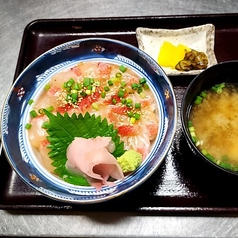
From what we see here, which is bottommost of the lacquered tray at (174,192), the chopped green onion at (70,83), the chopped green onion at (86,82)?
the lacquered tray at (174,192)

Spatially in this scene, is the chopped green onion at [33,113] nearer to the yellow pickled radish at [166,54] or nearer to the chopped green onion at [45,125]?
the chopped green onion at [45,125]

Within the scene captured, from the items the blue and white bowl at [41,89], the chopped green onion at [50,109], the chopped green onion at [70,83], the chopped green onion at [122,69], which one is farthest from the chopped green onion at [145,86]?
the chopped green onion at [50,109]

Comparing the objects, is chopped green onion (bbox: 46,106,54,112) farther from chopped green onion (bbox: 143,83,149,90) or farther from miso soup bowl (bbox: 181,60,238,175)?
miso soup bowl (bbox: 181,60,238,175)

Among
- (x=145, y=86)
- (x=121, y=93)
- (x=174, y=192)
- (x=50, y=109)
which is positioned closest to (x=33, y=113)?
(x=50, y=109)

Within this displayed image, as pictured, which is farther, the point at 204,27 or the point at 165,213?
the point at 204,27

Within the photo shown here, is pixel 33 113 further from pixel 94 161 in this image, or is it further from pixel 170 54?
pixel 170 54

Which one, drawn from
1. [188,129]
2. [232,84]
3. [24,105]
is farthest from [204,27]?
[24,105]

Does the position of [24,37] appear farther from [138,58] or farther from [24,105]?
[138,58]

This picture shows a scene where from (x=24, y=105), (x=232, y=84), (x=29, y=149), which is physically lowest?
(x=232, y=84)
